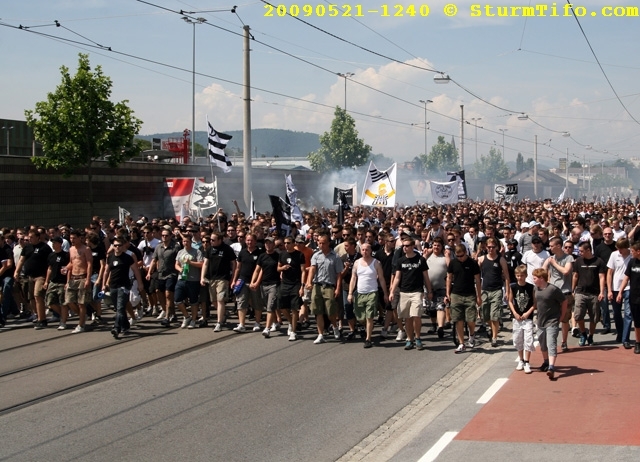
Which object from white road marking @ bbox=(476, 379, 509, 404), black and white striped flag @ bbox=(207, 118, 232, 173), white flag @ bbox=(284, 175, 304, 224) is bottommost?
white road marking @ bbox=(476, 379, 509, 404)

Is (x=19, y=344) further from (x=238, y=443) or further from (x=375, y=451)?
(x=375, y=451)

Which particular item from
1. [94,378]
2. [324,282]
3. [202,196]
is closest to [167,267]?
[324,282]

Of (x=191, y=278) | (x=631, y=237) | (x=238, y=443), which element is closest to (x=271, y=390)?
(x=238, y=443)

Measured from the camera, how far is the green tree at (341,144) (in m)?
59.8

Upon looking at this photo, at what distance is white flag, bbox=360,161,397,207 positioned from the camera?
2562 centimetres

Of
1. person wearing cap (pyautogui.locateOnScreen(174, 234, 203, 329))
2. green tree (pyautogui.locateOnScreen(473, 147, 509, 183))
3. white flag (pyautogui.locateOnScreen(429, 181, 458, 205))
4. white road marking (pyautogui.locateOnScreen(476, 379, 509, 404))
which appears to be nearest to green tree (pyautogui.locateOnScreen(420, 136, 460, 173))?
green tree (pyautogui.locateOnScreen(473, 147, 509, 183))

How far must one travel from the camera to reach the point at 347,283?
519 inches

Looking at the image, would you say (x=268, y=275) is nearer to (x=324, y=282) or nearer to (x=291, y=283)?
(x=291, y=283)

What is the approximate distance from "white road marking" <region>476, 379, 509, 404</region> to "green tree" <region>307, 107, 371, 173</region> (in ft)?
166

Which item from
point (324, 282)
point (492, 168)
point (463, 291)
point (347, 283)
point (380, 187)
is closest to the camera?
point (463, 291)

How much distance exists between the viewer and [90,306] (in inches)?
579

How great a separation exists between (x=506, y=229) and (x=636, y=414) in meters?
7.27

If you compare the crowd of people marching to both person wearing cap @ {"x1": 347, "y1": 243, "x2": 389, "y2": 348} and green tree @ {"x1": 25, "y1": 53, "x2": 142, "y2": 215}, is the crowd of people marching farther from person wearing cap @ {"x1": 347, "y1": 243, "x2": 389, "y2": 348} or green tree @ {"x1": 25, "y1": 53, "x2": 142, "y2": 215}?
green tree @ {"x1": 25, "y1": 53, "x2": 142, "y2": 215}

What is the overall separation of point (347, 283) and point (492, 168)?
461 ft
